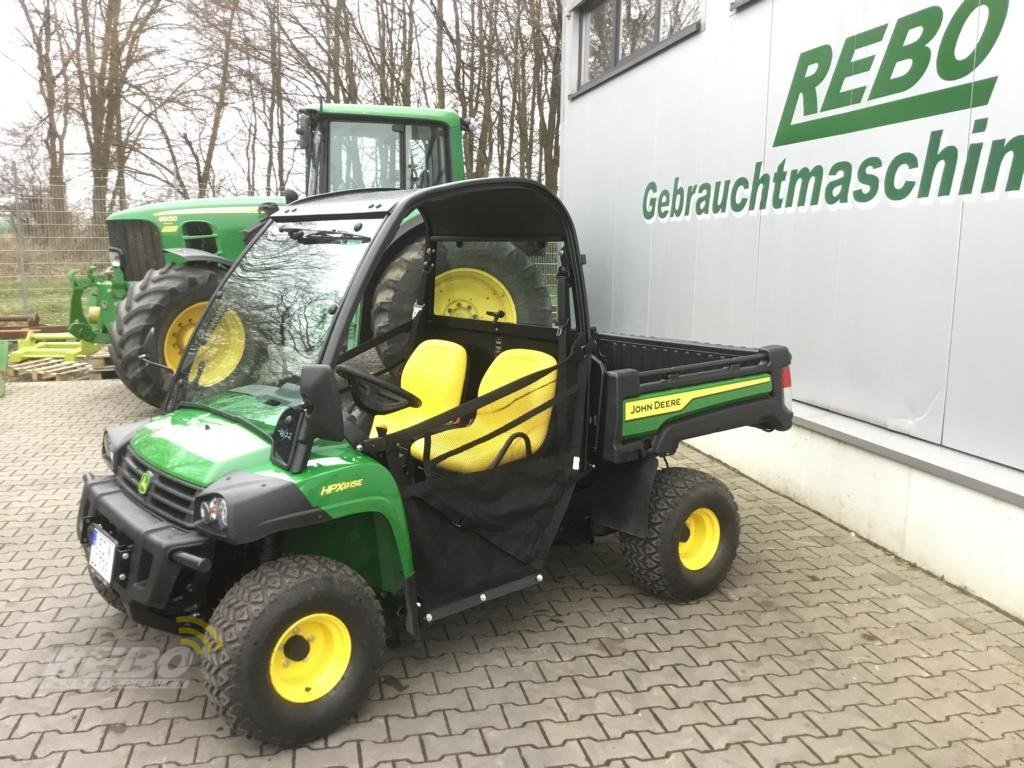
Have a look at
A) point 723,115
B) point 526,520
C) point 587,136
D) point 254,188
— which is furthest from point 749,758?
point 254,188

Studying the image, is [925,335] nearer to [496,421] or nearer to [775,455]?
[775,455]

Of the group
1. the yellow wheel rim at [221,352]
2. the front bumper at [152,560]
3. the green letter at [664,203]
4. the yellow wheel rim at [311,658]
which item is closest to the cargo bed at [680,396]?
the yellow wheel rim at [311,658]

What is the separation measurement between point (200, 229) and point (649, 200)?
4482 millimetres

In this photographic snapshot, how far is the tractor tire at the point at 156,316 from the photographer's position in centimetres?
682

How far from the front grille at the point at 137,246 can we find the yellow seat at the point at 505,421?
5509 mm

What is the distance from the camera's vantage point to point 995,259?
3895 millimetres

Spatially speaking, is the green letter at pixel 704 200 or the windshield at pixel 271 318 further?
the green letter at pixel 704 200

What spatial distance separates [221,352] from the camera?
3.30 metres

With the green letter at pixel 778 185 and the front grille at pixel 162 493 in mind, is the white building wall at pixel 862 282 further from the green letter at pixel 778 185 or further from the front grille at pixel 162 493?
the front grille at pixel 162 493

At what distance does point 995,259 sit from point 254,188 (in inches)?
781

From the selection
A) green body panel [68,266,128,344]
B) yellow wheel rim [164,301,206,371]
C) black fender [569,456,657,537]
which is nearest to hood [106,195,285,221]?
green body panel [68,266,128,344]

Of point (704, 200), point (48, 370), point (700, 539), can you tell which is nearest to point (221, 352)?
→ point (700, 539)

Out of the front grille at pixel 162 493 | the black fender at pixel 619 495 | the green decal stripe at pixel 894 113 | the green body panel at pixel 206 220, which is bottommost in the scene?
the black fender at pixel 619 495

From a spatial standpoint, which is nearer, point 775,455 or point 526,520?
point 526,520
